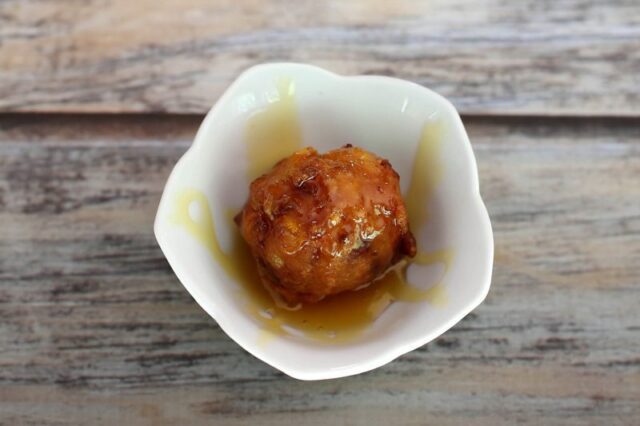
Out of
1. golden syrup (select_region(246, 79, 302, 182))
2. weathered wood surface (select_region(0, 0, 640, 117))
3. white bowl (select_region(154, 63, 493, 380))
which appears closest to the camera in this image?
white bowl (select_region(154, 63, 493, 380))

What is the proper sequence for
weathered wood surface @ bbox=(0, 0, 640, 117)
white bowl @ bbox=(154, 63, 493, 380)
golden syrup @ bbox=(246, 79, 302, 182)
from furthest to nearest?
weathered wood surface @ bbox=(0, 0, 640, 117) → golden syrup @ bbox=(246, 79, 302, 182) → white bowl @ bbox=(154, 63, 493, 380)

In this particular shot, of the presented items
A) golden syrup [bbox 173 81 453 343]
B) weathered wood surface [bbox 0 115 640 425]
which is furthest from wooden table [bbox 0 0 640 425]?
golden syrup [bbox 173 81 453 343]

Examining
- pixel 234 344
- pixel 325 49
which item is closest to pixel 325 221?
pixel 234 344

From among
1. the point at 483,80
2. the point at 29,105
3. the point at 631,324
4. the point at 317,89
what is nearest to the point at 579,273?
the point at 631,324

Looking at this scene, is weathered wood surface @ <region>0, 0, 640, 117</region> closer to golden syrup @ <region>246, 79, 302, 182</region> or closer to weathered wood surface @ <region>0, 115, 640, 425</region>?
weathered wood surface @ <region>0, 115, 640, 425</region>

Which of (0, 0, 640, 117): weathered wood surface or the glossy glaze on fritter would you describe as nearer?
the glossy glaze on fritter

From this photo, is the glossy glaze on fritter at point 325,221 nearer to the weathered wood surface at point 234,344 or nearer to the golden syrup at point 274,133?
the golden syrup at point 274,133

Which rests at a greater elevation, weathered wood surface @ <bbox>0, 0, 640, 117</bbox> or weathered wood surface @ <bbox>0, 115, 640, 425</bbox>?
weathered wood surface @ <bbox>0, 0, 640, 117</bbox>
